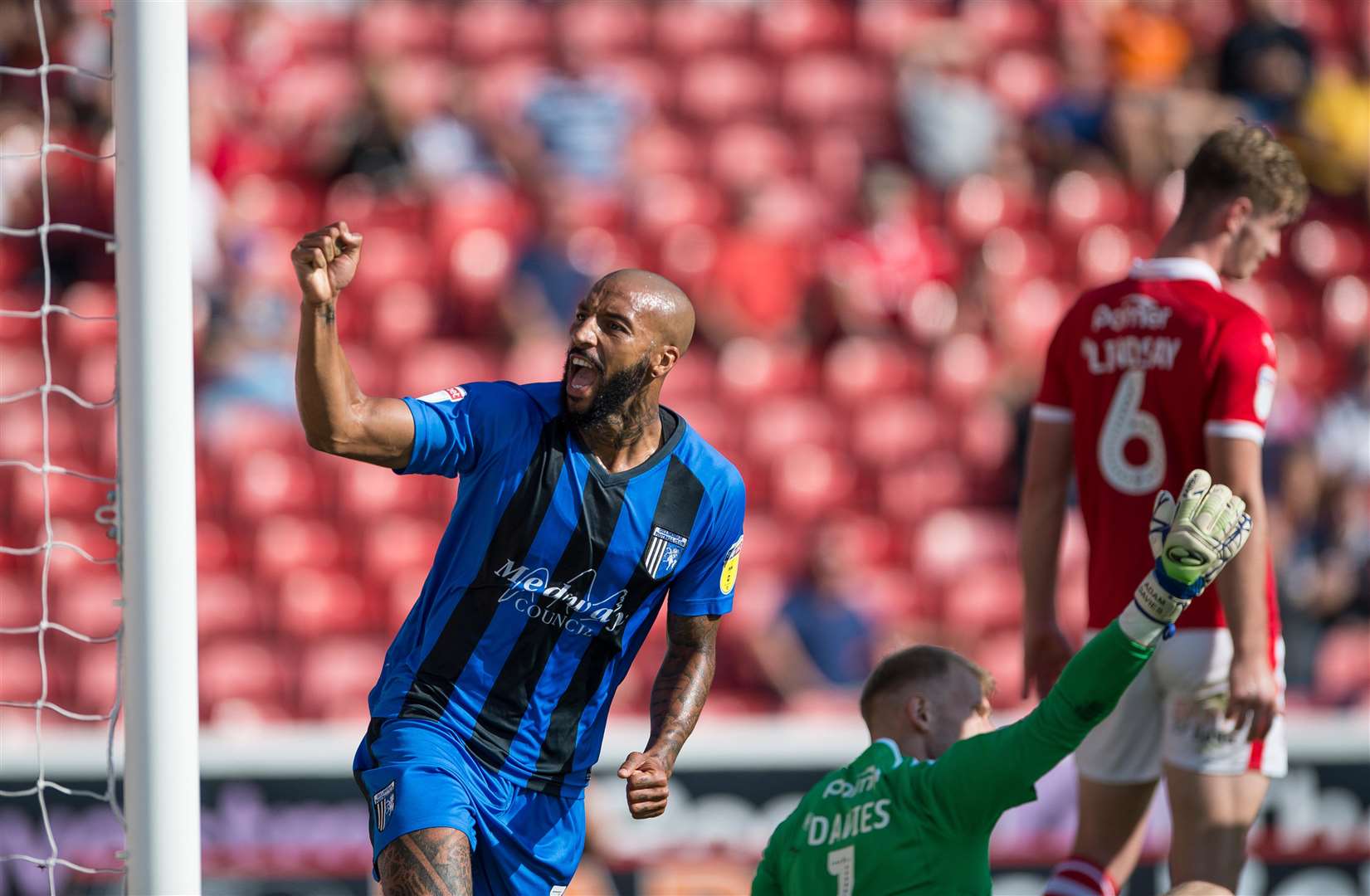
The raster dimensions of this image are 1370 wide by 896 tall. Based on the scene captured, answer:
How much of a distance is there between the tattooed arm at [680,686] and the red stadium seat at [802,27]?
804cm

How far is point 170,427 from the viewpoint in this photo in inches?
137

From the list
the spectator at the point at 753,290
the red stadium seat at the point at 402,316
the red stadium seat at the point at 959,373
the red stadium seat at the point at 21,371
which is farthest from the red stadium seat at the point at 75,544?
the red stadium seat at the point at 959,373

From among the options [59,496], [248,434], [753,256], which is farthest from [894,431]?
[59,496]

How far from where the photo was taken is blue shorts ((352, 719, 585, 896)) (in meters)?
3.36

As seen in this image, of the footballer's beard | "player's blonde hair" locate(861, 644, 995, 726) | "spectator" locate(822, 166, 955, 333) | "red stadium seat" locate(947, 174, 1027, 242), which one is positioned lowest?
"player's blonde hair" locate(861, 644, 995, 726)

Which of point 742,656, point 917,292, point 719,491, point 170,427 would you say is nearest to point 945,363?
point 917,292

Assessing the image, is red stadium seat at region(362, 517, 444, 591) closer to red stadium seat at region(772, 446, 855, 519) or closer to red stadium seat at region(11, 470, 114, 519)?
red stadium seat at region(11, 470, 114, 519)

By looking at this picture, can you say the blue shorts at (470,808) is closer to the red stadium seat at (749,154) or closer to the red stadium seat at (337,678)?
the red stadium seat at (337,678)

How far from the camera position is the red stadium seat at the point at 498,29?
10.9 meters

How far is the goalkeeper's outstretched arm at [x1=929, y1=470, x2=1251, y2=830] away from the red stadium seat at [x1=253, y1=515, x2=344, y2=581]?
242 inches

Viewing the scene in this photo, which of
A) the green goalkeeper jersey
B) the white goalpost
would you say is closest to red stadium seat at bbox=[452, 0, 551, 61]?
the white goalpost

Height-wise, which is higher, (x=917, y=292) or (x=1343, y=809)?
(x=917, y=292)

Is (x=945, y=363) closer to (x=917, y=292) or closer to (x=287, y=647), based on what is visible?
(x=917, y=292)

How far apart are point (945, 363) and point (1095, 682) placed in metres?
6.64
